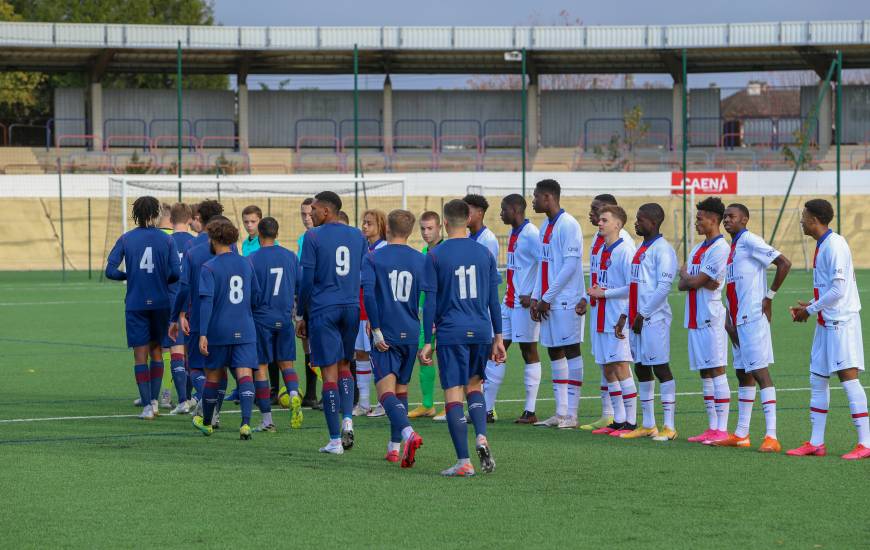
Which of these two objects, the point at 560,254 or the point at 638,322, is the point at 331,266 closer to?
the point at 560,254

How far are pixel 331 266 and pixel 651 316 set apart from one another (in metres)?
2.57

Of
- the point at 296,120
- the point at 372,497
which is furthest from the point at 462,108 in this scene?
the point at 372,497

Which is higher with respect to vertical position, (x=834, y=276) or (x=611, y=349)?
(x=834, y=276)

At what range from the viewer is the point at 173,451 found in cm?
880

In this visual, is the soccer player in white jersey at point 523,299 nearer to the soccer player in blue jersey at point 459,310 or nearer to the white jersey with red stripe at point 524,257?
the white jersey with red stripe at point 524,257

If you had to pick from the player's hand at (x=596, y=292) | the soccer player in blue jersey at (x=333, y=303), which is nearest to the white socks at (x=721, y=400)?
the player's hand at (x=596, y=292)

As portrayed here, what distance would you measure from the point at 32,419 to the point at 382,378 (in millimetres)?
3770

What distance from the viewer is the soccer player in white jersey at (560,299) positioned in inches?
393

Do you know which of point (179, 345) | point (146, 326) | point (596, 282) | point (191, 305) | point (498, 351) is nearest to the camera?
point (498, 351)

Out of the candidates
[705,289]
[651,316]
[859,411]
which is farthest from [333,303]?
[859,411]

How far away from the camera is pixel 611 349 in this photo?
965 centimetres

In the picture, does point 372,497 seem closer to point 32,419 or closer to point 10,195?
point 32,419

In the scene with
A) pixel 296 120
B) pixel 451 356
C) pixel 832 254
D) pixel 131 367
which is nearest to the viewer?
pixel 451 356

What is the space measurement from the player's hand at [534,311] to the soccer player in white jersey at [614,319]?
54 cm
